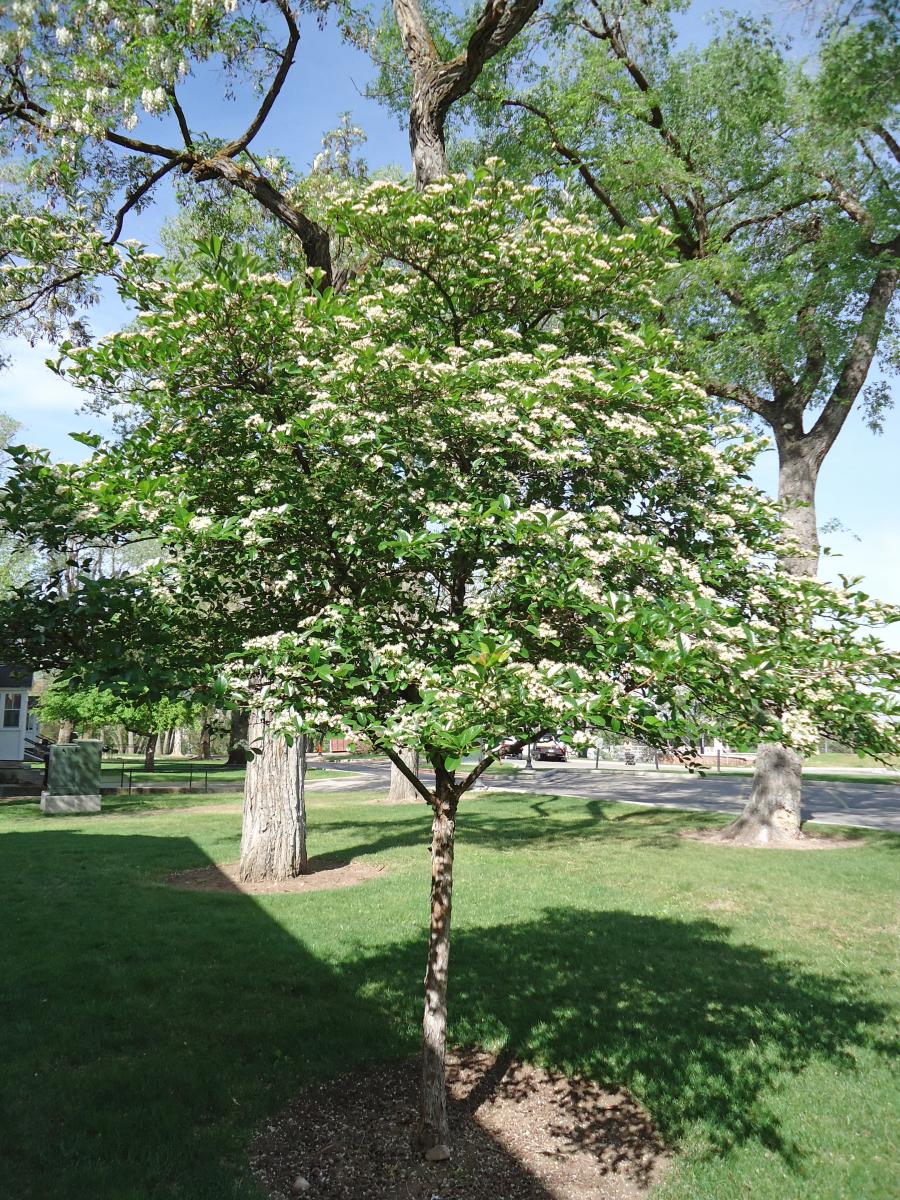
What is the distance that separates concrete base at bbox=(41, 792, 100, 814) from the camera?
2186 centimetres

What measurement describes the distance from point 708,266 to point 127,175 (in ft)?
32.2

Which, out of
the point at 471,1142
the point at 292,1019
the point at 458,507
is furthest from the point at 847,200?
the point at 471,1142

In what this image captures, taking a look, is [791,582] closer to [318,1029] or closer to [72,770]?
[318,1029]

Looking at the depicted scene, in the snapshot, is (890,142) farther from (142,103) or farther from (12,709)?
(12,709)

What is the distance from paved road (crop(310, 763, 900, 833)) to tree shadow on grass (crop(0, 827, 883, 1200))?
1331 cm

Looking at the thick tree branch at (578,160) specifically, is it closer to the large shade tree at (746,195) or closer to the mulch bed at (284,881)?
the large shade tree at (746,195)

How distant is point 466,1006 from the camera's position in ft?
22.9

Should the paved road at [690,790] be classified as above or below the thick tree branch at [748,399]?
below

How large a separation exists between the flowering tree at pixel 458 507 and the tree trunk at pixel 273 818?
7.44m

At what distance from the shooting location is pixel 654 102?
614 inches

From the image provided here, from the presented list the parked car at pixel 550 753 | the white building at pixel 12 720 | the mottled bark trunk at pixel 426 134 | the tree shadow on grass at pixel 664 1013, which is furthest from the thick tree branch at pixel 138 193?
the parked car at pixel 550 753

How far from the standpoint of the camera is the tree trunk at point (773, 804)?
16.5 metres

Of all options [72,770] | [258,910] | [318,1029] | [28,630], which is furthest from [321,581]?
[72,770]

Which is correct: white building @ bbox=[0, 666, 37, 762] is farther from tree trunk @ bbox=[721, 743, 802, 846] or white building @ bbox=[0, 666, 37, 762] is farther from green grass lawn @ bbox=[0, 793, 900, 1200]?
tree trunk @ bbox=[721, 743, 802, 846]
